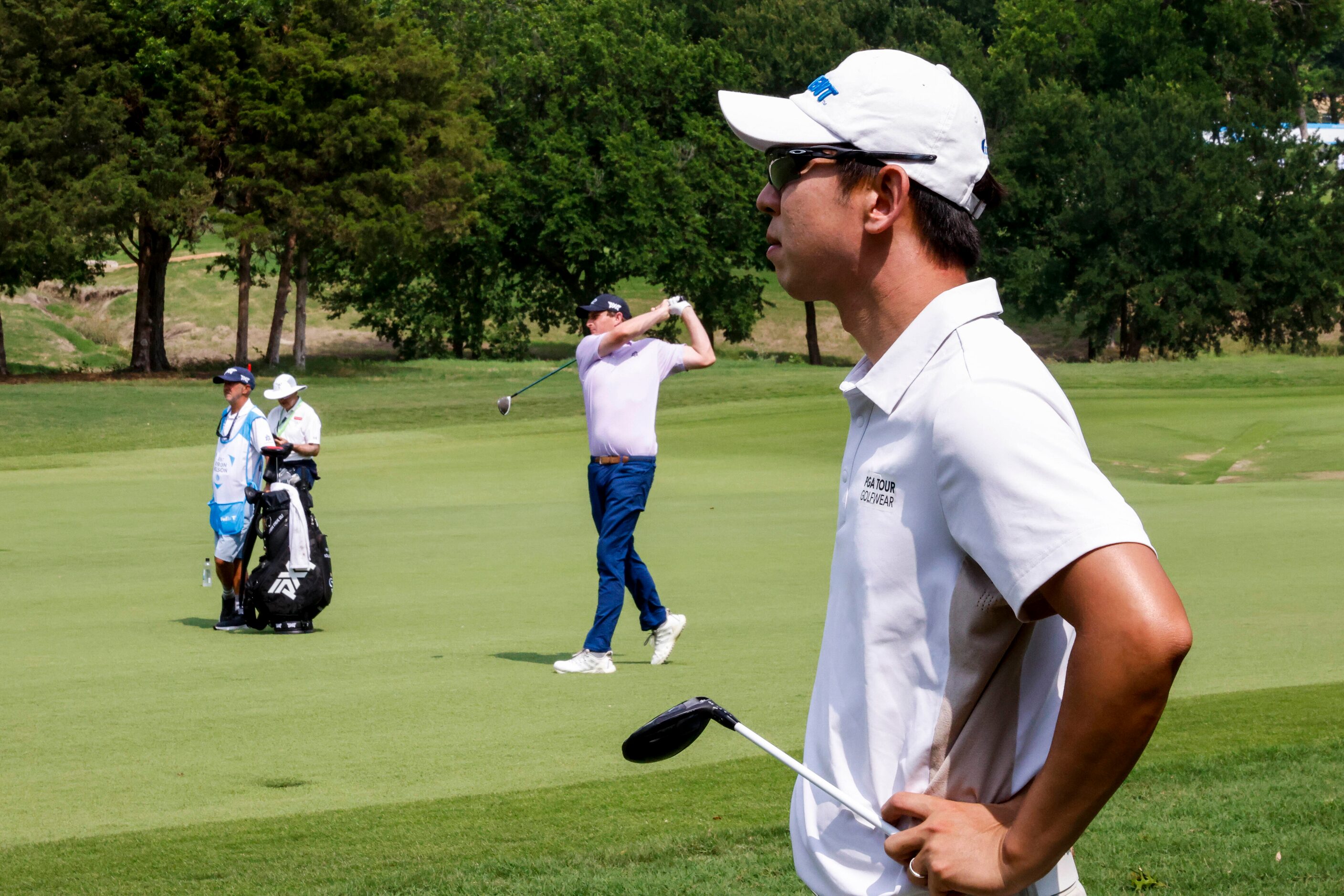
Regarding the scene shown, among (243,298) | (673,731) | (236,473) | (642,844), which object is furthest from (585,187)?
(673,731)

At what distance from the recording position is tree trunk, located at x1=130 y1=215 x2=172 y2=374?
→ 4782 centimetres

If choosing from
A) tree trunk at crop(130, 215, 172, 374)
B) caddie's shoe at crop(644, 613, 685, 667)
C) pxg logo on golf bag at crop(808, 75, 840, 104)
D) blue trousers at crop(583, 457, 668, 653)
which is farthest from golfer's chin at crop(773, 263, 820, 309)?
tree trunk at crop(130, 215, 172, 374)

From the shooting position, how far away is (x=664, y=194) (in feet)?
184

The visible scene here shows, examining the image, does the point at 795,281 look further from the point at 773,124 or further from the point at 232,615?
the point at 232,615

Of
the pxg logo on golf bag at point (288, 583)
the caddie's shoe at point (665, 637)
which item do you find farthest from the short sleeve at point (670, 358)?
the pxg logo on golf bag at point (288, 583)

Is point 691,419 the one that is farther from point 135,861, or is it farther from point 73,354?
point 73,354

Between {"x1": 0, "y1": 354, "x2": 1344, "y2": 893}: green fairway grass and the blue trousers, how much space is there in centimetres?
32

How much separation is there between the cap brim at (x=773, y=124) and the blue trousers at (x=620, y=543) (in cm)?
655

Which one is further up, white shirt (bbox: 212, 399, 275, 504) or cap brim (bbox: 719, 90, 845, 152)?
cap brim (bbox: 719, 90, 845, 152)

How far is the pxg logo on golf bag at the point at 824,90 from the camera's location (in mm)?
2119

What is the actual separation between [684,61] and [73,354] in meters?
25.3

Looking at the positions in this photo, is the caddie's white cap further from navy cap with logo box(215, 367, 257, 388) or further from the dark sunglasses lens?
navy cap with logo box(215, 367, 257, 388)

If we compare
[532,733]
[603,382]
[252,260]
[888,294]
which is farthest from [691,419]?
[252,260]

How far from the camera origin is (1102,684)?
1.68m
